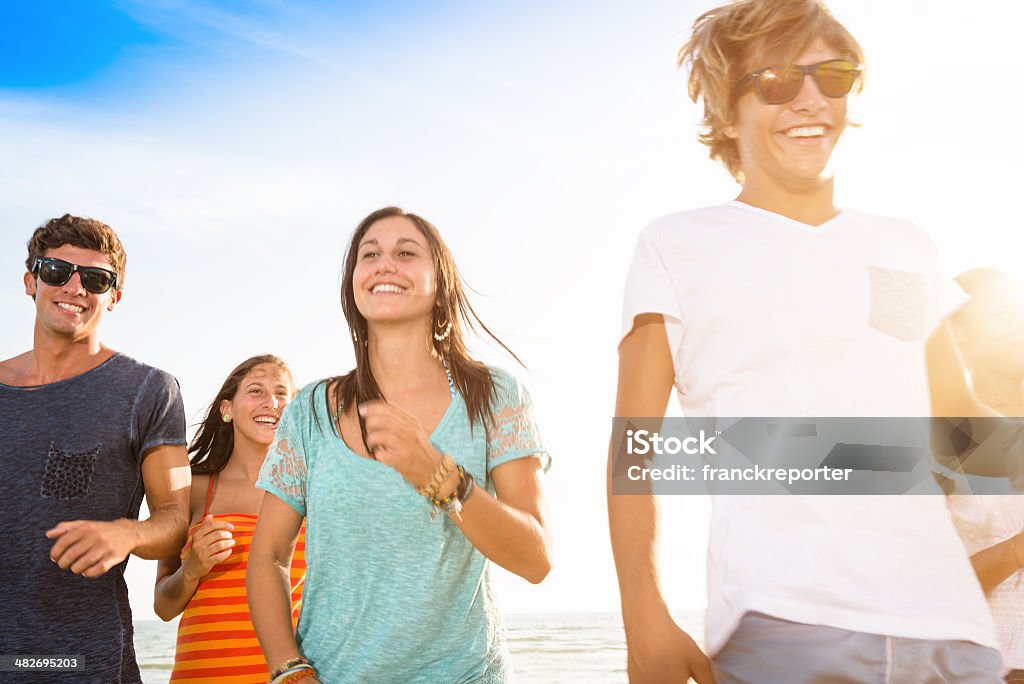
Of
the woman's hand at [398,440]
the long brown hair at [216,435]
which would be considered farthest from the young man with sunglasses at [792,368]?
the long brown hair at [216,435]

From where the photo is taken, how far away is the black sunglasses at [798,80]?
2.22 metres

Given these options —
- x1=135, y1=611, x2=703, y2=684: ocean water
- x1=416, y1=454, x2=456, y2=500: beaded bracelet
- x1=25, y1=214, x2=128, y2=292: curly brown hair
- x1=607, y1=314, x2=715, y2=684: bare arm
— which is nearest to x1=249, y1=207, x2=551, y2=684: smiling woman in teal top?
x1=416, y1=454, x2=456, y2=500: beaded bracelet

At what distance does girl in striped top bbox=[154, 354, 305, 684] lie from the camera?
429 centimetres

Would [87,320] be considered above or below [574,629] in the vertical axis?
above

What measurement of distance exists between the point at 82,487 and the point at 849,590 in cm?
318

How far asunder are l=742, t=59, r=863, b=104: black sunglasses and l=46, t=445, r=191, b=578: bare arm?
2.84m

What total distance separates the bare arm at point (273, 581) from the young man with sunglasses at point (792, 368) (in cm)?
147

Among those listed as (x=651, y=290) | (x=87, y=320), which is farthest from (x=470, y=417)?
(x=87, y=320)

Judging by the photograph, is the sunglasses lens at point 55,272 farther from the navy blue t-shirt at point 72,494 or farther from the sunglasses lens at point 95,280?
the navy blue t-shirt at point 72,494

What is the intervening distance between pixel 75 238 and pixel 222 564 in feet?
5.37

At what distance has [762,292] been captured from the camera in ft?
6.66

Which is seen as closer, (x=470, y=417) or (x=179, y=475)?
(x=470, y=417)

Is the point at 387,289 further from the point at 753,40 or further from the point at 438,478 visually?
the point at 753,40

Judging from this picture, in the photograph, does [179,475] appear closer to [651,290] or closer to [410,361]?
[410,361]
